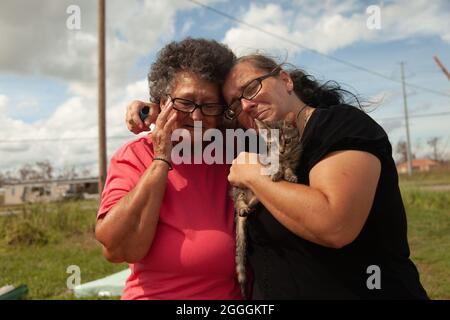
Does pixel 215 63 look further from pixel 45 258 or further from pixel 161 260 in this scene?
pixel 45 258

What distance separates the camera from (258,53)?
2564 millimetres

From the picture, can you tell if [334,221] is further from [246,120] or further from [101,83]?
[101,83]

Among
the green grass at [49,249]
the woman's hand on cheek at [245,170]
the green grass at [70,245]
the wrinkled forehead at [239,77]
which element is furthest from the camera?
the green grass at [49,249]

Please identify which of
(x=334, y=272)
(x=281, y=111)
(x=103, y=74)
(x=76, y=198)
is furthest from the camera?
(x=76, y=198)

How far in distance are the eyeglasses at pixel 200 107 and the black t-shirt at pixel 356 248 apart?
2.17ft

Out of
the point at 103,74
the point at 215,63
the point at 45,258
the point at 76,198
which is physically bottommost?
the point at 45,258

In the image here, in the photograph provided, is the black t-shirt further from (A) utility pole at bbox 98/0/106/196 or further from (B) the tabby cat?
(A) utility pole at bbox 98/0/106/196

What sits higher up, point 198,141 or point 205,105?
point 205,105

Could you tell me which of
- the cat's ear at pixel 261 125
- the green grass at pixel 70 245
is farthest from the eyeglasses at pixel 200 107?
the green grass at pixel 70 245

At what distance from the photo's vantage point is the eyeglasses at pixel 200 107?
2398 millimetres

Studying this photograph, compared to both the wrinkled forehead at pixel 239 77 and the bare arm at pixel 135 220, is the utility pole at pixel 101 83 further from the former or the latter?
the bare arm at pixel 135 220

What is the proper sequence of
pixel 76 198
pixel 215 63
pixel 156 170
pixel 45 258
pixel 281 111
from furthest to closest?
pixel 76 198, pixel 45 258, pixel 215 63, pixel 281 111, pixel 156 170
